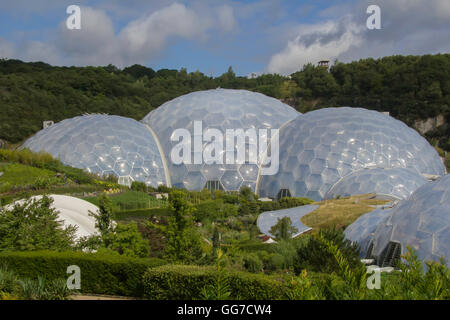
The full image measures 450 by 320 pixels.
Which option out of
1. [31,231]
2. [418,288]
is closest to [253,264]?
[31,231]

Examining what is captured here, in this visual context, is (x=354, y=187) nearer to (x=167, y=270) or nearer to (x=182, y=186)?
(x=182, y=186)

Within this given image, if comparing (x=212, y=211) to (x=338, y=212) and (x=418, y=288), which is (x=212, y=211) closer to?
(x=338, y=212)

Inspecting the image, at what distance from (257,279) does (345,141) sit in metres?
19.9

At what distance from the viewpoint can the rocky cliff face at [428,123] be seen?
49406 millimetres

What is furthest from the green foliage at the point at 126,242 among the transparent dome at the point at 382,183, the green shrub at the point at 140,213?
the transparent dome at the point at 382,183

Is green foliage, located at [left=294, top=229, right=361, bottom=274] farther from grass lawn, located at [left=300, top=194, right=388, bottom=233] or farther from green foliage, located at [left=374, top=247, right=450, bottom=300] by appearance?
grass lawn, located at [left=300, top=194, right=388, bottom=233]

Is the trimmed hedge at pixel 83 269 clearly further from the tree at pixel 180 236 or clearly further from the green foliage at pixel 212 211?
the green foliage at pixel 212 211

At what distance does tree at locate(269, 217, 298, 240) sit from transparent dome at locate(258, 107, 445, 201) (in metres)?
7.07

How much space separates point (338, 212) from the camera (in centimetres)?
1817

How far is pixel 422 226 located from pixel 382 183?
1073cm

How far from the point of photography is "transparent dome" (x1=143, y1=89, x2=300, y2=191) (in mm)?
26828

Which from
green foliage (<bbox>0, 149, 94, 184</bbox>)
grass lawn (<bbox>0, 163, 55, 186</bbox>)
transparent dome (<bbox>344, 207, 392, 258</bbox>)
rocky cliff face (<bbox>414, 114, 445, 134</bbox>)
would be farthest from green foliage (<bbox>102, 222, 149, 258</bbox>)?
rocky cliff face (<bbox>414, 114, 445, 134</bbox>)

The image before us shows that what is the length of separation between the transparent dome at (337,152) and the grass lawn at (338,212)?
189 inches
